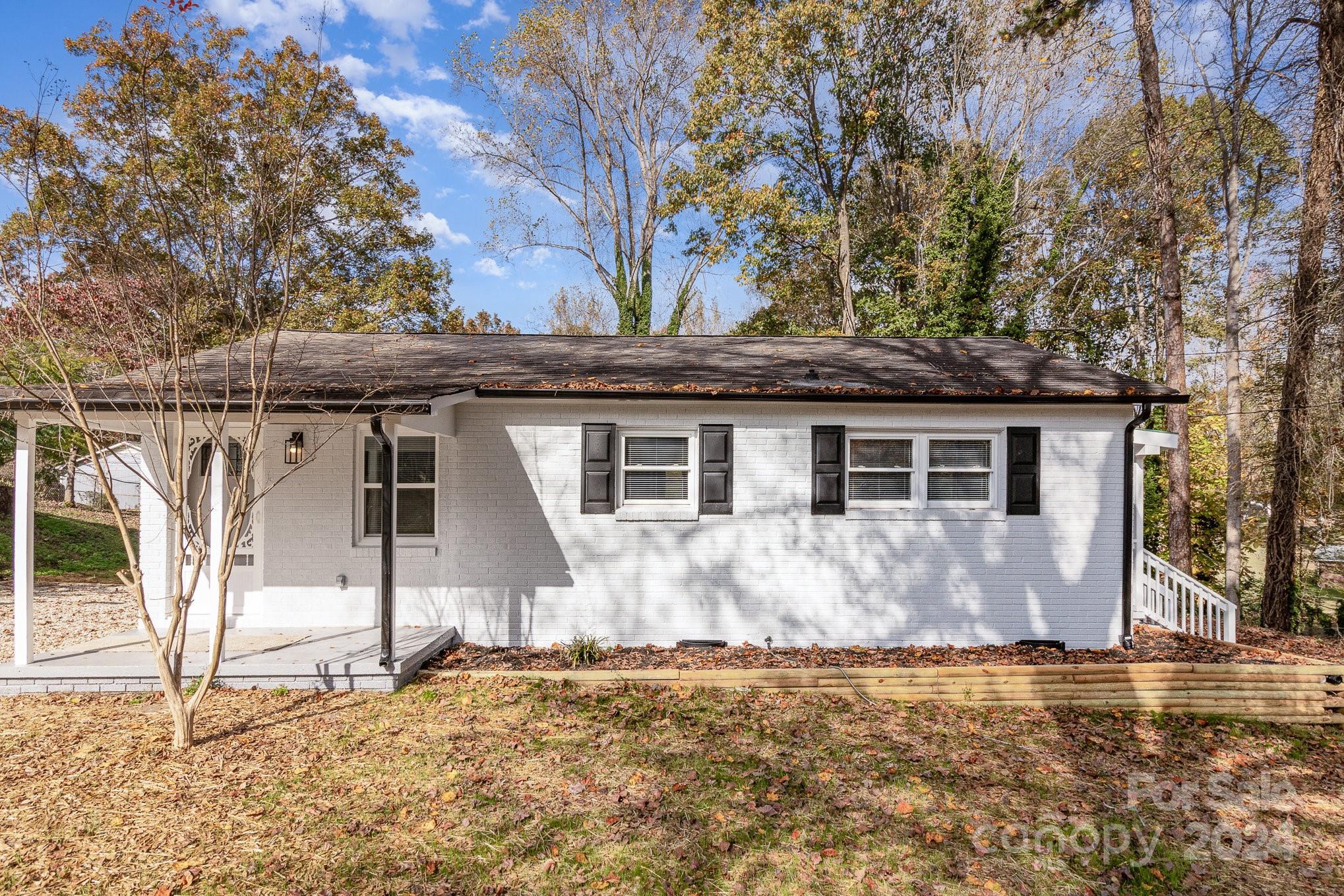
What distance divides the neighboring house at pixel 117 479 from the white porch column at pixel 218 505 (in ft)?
1.93

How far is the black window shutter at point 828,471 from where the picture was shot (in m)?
6.96

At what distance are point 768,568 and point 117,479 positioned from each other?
691cm

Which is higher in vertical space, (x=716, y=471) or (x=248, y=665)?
(x=716, y=471)

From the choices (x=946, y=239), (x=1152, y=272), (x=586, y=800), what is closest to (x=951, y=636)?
(x=586, y=800)

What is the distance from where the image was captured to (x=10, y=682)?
208 inches

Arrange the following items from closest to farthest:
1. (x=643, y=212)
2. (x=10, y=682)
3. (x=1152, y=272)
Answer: (x=10, y=682) → (x=1152, y=272) → (x=643, y=212)

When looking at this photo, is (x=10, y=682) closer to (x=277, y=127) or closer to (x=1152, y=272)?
(x=277, y=127)

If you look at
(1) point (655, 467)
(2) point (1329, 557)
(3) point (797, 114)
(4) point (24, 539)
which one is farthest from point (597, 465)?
(3) point (797, 114)

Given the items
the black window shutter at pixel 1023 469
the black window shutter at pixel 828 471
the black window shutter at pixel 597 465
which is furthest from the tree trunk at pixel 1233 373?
the black window shutter at pixel 597 465

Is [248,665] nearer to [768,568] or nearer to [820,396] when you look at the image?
[768,568]

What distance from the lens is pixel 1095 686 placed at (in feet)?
18.9

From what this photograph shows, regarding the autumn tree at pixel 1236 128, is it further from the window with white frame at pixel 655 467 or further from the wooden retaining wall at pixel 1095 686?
the window with white frame at pixel 655 467

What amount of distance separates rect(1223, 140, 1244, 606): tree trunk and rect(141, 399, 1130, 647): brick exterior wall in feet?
17.4

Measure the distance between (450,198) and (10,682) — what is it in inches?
473
